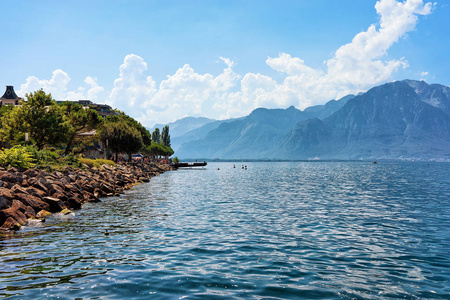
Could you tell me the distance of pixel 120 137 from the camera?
91188 millimetres

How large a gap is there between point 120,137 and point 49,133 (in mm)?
35916

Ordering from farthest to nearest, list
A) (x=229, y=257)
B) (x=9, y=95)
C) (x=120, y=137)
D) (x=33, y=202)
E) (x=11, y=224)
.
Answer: (x=9, y=95) → (x=120, y=137) → (x=33, y=202) → (x=11, y=224) → (x=229, y=257)

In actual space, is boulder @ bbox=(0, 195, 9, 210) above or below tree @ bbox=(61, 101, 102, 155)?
below

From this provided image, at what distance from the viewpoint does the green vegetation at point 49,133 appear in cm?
4158

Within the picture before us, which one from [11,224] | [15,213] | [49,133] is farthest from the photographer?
[49,133]

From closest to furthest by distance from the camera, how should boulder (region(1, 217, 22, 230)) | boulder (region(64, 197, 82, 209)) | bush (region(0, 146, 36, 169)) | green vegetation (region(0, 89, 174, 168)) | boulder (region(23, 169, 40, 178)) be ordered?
1. boulder (region(1, 217, 22, 230))
2. boulder (region(64, 197, 82, 209))
3. boulder (region(23, 169, 40, 178))
4. bush (region(0, 146, 36, 169))
5. green vegetation (region(0, 89, 174, 168))

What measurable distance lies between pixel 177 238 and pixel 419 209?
70.5 feet

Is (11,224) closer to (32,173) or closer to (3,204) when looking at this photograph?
(3,204)

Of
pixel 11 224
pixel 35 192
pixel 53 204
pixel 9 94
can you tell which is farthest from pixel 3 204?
pixel 9 94

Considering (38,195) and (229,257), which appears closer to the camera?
(229,257)

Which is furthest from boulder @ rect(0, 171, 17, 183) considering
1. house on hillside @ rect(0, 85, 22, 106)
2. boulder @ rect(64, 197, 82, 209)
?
house on hillside @ rect(0, 85, 22, 106)

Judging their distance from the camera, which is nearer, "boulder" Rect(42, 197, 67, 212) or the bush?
"boulder" Rect(42, 197, 67, 212)

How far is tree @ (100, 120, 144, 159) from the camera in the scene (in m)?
90.0

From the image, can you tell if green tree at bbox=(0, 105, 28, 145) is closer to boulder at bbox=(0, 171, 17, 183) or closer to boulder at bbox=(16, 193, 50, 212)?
boulder at bbox=(0, 171, 17, 183)
